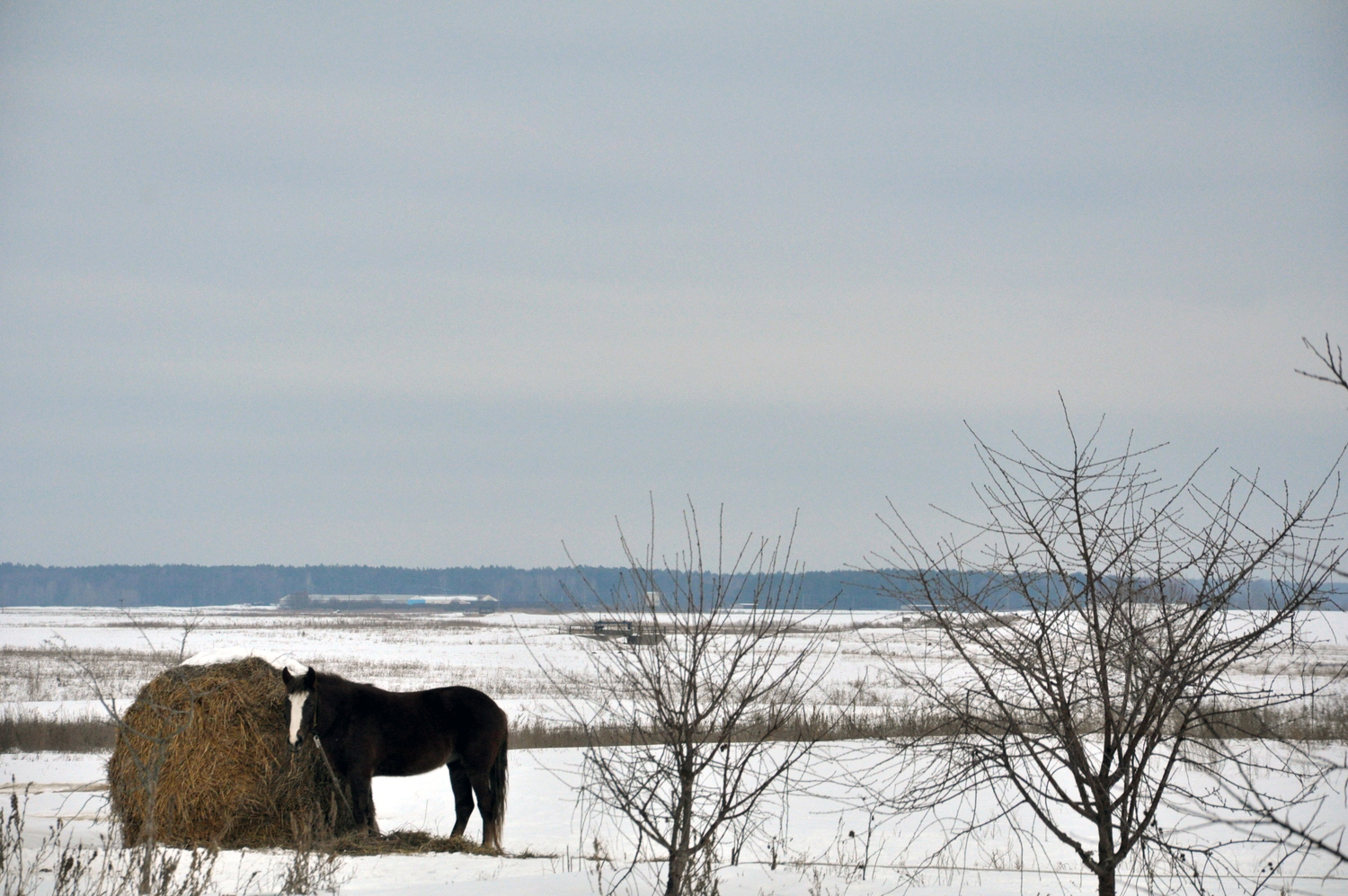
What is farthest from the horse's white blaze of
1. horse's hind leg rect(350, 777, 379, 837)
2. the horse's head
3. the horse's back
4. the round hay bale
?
the horse's back

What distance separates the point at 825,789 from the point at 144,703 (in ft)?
29.9

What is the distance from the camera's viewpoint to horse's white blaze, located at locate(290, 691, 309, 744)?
34.9 feet

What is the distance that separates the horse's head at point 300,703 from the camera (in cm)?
1066

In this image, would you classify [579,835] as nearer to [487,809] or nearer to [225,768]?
[487,809]

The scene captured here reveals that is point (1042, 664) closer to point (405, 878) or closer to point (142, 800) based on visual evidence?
point (405, 878)

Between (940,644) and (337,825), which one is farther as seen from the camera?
(337,825)

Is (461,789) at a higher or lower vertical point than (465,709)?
lower

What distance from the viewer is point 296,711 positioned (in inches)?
420

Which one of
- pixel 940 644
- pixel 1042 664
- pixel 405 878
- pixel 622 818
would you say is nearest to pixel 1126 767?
pixel 1042 664

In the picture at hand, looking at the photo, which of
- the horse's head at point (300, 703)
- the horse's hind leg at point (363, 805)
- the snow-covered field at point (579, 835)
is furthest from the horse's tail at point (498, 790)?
the horse's head at point (300, 703)

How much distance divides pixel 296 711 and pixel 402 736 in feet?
4.03

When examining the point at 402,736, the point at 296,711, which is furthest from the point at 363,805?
the point at 296,711

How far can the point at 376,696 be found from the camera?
11430 millimetres

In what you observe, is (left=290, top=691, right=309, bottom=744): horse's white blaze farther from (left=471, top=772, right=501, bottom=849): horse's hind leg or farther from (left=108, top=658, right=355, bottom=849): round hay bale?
(left=471, top=772, right=501, bottom=849): horse's hind leg
